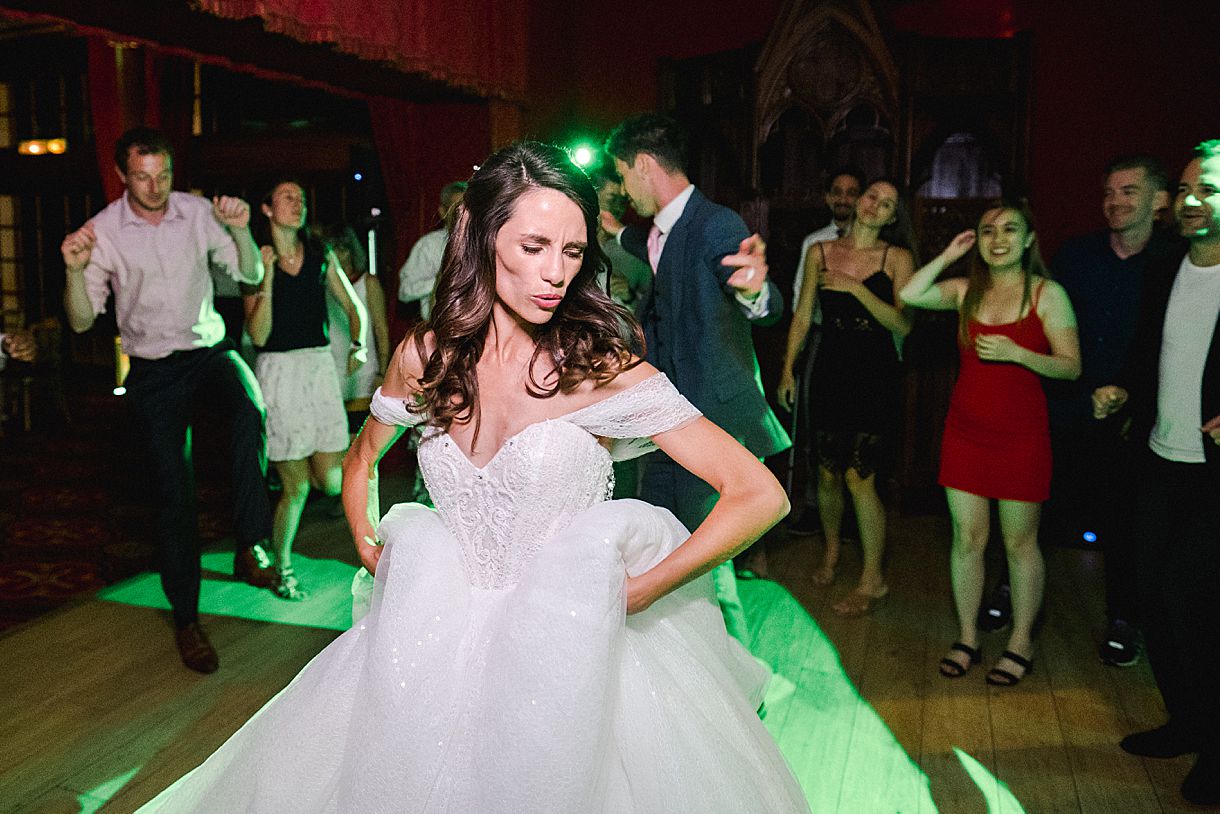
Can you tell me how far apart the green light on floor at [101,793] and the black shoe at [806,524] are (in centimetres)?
303

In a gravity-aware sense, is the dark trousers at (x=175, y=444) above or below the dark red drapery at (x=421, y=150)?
below

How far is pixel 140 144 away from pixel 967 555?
2957 millimetres

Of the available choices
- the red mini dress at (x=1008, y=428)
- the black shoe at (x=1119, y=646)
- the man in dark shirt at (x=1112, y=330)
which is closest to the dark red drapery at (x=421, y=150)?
the man in dark shirt at (x=1112, y=330)

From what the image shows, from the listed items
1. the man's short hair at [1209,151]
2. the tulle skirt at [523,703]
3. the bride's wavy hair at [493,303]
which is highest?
the man's short hair at [1209,151]

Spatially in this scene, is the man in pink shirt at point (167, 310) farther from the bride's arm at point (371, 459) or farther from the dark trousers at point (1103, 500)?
the dark trousers at point (1103, 500)

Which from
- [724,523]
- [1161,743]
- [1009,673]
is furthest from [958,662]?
[724,523]

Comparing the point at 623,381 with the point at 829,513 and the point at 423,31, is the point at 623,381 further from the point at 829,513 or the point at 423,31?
the point at 423,31

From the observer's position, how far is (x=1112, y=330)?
3.62 meters

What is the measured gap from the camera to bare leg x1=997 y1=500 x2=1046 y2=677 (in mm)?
3061

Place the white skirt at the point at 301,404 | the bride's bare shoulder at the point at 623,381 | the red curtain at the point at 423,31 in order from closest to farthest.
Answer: the bride's bare shoulder at the point at 623,381 < the red curtain at the point at 423,31 < the white skirt at the point at 301,404

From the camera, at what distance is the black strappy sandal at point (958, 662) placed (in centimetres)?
320

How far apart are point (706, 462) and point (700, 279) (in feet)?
4.50

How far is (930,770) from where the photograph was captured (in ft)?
8.57

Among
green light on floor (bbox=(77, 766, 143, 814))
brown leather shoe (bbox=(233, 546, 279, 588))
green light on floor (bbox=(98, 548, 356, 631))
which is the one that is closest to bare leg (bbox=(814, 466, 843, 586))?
green light on floor (bbox=(98, 548, 356, 631))
